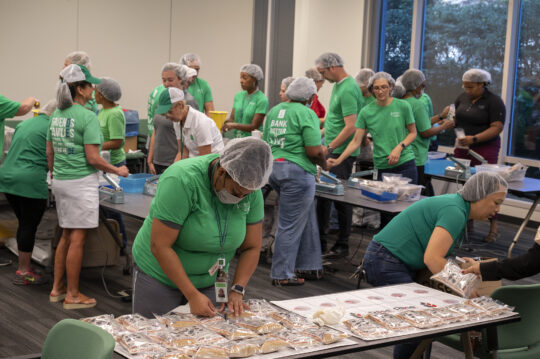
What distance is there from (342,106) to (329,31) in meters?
3.74

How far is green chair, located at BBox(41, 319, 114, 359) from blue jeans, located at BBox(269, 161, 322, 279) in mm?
2929

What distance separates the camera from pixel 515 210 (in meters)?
7.77

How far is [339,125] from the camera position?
19.7 ft

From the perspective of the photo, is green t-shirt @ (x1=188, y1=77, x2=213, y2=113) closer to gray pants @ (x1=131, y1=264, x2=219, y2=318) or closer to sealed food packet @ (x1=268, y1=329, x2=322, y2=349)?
gray pants @ (x1=131, y1=264, x2=219, y2=318)

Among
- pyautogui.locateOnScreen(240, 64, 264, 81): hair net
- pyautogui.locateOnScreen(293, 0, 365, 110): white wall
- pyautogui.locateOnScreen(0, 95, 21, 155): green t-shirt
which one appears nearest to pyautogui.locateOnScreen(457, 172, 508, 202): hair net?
pyautogui.locateOnScreen(0, 95, 21, 155): green t-shirt

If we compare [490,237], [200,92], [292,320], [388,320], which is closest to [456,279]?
[388,320]

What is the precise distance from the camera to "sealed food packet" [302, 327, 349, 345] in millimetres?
2293

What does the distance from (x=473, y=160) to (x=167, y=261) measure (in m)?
4.78

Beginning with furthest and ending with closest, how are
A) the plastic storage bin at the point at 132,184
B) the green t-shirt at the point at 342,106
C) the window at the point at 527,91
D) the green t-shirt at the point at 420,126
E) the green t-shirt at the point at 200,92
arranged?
Answer: 1. the window at the point at 527,91
2. the green t-shirt at the point at 200,92
3. the green t-shirt at the point at 420,126
4. the green t-shirt at the point at 342,106
5. the plastic storage bin at the point at 132,184

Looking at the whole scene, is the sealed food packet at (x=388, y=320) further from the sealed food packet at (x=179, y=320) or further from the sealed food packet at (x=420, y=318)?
the sealed food packet at (x=179, y=320)

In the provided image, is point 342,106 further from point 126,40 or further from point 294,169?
point 126,40

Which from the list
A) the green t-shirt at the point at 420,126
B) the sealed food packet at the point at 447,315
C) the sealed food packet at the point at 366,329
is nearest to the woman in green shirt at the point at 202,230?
the sealed food packet at the point at 366,329

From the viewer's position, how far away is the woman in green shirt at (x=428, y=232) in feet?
9.96

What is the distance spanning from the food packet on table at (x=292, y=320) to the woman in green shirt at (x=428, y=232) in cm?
80
